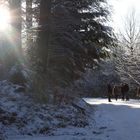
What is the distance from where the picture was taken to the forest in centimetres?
1664

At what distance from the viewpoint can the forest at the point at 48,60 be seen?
16641mm

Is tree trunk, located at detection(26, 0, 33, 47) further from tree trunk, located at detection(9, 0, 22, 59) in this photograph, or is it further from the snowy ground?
the snowy ground

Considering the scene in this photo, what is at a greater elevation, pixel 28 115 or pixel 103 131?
pixel 28 115

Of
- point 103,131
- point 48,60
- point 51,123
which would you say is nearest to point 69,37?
point 48,60

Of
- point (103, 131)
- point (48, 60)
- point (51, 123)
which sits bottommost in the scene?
point (103, 131)

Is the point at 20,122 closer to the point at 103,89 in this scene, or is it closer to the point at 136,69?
the point at 136,69

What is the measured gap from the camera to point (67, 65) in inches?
1024

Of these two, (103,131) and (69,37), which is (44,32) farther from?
(103,131)

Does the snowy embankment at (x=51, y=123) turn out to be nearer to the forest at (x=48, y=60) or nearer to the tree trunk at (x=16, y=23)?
the forest at (x=48, y=60)

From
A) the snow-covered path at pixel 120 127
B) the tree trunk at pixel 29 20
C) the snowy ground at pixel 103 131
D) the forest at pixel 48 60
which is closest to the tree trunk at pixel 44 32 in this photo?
the forest at pixel 48 60

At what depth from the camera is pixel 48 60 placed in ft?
82.0

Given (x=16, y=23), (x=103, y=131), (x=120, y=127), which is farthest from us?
(x=16, y=23)

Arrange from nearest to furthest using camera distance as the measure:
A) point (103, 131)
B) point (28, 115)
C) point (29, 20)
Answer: point (103, 131) < point (28, 115) < point (29, 20)

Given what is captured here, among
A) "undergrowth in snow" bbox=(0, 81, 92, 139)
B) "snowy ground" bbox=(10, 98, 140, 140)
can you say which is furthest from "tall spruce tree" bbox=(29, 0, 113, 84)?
"snowy ground" bbox=(10, 98, 140, 140)
